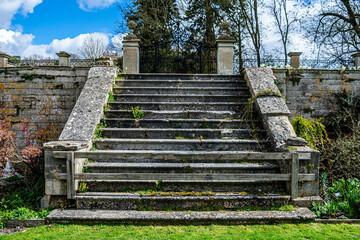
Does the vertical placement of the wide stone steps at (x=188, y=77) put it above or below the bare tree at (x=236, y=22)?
below

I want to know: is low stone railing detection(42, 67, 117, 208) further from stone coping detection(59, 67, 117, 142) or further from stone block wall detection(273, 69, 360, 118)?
stone block wall detection(273, 69, 360, 118)

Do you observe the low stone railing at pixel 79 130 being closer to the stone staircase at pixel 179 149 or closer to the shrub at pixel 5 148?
the stone staircase at pixel 179 149

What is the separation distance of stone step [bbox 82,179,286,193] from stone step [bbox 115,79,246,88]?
317 cm

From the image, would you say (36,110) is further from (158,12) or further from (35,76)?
(158,12)

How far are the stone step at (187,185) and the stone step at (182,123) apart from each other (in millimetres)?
1464

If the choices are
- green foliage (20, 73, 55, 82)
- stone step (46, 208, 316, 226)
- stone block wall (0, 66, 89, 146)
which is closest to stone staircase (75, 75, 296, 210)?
stone step (46, 208, 316, 226)

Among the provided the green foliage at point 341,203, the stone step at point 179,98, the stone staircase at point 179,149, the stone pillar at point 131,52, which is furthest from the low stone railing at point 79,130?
the green foliage at point 341,203

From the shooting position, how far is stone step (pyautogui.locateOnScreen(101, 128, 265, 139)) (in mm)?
4848

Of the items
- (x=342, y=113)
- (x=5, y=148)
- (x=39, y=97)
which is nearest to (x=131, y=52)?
(x=39, y=97)

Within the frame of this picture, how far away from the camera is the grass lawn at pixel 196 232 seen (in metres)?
3.01

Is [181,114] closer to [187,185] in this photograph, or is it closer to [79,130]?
[187,185]

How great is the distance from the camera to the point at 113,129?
191 inches

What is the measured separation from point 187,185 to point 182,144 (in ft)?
3.06

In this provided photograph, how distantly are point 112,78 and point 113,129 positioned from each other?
65.9 inches
